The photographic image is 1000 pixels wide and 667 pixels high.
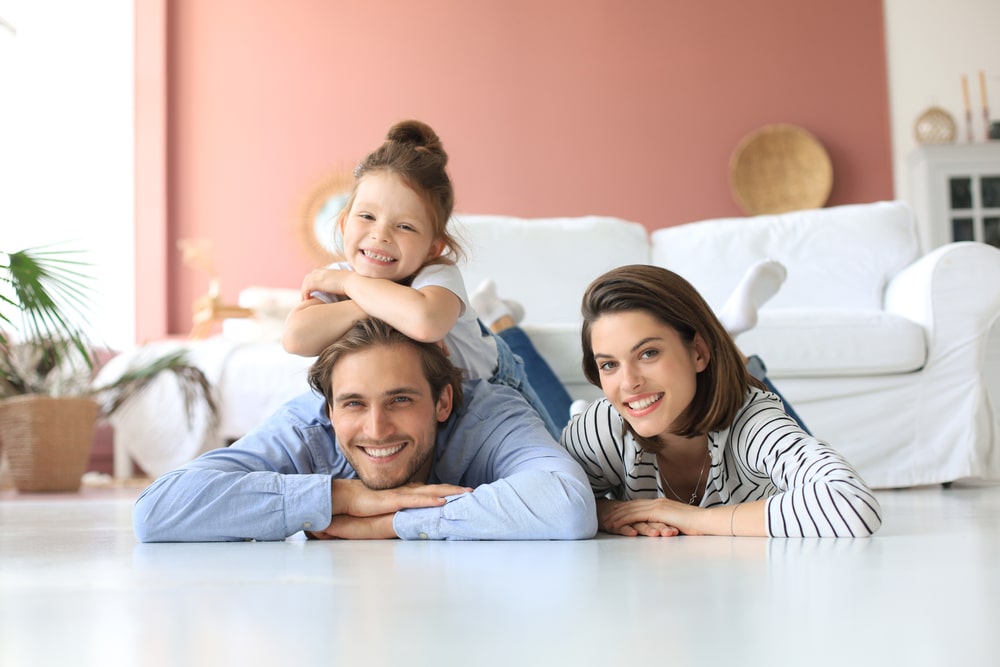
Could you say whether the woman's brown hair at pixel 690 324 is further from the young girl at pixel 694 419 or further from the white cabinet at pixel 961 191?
the white cabinet at pixel 961 191

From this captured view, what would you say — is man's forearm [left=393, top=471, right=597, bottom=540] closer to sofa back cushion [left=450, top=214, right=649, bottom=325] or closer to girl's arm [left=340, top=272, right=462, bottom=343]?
girl's arm [left=340, top=272, right=462, bottom=343]

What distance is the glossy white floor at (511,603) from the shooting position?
2.32 ft

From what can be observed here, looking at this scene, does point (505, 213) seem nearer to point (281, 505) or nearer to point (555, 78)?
point (555, 78)

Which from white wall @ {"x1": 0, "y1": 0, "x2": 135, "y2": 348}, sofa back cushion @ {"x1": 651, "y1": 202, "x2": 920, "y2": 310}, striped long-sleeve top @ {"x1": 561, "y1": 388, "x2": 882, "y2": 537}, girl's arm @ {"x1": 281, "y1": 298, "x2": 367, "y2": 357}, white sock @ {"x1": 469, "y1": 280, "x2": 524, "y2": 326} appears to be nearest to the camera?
striped long-sleeve top @ {"x1": 561, "y1": 388, "x2": 882, "y2": 537}

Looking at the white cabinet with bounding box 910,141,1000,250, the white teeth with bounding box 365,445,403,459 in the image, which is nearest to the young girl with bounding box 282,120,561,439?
the white teeth with bounding box 365,445,403,459

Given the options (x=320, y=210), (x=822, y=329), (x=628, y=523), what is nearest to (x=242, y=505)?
(x=628, y=523)

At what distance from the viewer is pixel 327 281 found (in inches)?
67.9

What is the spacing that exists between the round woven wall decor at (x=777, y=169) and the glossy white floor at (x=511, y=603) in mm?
4470

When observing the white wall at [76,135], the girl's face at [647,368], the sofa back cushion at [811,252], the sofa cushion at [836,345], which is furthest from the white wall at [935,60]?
the girl's face at [647,368]

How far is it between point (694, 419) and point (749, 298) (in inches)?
37.8

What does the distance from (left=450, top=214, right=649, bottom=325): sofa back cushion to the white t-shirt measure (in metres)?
1.87

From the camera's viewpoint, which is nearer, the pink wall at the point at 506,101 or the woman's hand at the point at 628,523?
the woman's hand at the point at 628,523

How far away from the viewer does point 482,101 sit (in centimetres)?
592

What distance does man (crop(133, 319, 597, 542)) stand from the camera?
1.50 metres
